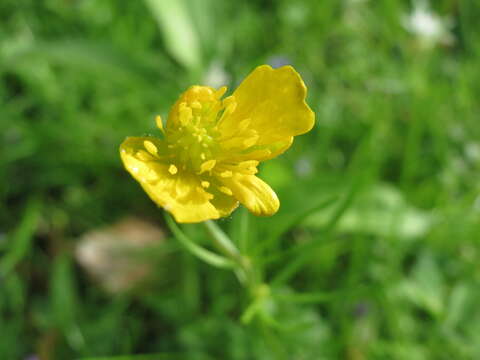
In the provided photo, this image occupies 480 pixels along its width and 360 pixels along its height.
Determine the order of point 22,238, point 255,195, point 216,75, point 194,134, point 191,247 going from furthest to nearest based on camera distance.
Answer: point 216,75, point 22,238, point 191,247, point 194,134, point 255,195

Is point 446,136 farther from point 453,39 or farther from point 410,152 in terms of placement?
point 453,39

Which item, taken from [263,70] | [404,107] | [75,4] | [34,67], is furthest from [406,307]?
[75,4]

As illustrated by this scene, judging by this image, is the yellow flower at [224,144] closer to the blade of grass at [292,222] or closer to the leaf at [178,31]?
the blade of grass at [292,222]

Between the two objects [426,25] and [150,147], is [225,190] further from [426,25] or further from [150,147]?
[426,25]

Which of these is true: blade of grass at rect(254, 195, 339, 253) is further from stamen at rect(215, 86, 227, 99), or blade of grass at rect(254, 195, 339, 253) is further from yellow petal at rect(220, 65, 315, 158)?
stamen at rect(215, 86, 227, 99)

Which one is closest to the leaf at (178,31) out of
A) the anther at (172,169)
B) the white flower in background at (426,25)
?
the white flower in background at (426,25)

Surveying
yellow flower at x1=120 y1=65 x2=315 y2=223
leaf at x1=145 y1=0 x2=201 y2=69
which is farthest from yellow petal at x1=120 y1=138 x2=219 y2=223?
leaf at x1=145 y1=0 x2=201 y2=69

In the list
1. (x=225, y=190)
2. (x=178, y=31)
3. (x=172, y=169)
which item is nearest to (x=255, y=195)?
(x=225, y=190)
